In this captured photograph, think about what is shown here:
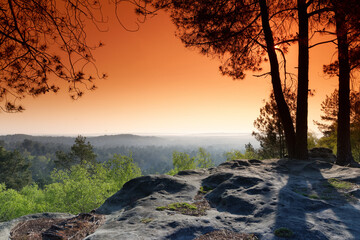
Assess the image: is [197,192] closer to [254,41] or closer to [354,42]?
[254,41]

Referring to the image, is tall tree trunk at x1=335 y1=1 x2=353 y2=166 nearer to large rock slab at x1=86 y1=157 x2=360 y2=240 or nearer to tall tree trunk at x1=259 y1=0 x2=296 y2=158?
tall tree trunk at x1=259 y1=0 x2=296 y2=158

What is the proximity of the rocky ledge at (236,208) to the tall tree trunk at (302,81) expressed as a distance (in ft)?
9.62

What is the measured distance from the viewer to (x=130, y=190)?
268 inches

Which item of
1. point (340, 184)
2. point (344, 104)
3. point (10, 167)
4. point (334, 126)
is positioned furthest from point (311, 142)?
point (10, 167)

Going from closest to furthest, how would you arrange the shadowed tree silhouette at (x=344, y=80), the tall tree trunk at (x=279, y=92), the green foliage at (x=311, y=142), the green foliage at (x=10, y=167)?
1. the tall tree trunk at (x=279, y=92)
2. the shadowed tree silhouette at (x=344, y=80)
3. the green foliage at (x=311, y=142)
4. the green foliage at (x=10, y=167)

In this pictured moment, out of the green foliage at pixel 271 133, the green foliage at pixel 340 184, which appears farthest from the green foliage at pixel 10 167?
the green foliage at pixel 340 184

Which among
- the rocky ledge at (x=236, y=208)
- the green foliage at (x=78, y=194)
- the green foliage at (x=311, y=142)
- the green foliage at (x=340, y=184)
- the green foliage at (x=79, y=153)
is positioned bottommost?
the green foliage at (x=78, y=194)

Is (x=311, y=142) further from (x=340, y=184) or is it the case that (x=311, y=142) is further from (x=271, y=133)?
(x=340, y=184)

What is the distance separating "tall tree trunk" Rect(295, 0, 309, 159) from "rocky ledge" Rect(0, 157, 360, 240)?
2.93m

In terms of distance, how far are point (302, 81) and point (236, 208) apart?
7.93 m

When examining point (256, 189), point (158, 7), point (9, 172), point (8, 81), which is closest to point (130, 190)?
point (256, 189)

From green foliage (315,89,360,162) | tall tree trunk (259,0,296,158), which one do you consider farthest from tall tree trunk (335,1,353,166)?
green foliage (315,89,360,162)

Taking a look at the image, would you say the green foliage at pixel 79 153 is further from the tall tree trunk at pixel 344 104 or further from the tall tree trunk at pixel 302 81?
the tall tree trunk at pixel 344 104

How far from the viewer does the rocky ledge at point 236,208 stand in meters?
4.02
